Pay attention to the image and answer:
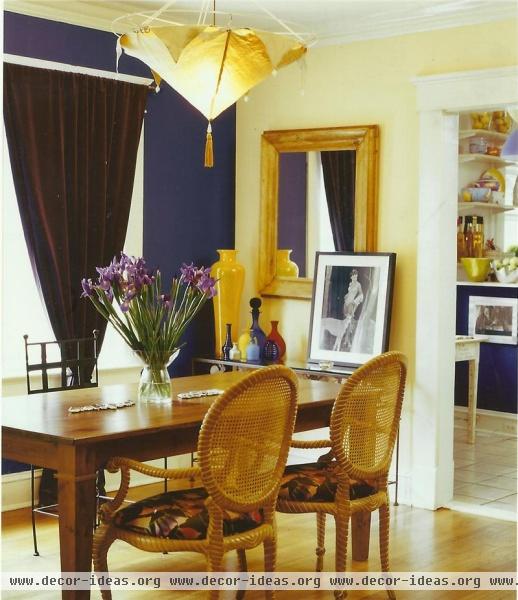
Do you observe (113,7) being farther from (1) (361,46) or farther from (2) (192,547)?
(2) (192,547)

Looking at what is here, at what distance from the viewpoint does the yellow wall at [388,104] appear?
5246 millimetres

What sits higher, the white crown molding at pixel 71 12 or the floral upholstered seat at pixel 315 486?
the white crown molding at pixel 71 12

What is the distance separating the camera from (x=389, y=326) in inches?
217

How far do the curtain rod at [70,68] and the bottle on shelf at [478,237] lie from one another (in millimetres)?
3302

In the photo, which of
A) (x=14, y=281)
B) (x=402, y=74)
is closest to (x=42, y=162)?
(x=14, y=281)

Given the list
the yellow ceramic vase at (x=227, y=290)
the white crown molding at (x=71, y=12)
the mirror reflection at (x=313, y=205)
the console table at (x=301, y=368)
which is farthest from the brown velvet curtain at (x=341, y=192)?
the white crown molding at (x=71, y=12)

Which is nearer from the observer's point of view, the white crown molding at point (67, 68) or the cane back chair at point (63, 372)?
the cane back chair at point (63, 372)

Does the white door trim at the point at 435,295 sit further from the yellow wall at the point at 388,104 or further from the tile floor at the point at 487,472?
the tile floor at the point at 487,472

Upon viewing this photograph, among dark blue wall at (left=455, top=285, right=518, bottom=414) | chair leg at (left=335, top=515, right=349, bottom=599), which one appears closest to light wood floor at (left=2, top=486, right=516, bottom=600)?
chair leg at (left=335, top=515, right=349, bottom=599)

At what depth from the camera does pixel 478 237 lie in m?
7.96

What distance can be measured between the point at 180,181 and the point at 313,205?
83 cm

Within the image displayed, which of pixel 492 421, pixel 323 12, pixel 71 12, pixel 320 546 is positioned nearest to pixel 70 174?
pixel 71 12

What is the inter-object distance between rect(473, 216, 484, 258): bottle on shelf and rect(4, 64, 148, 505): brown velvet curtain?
3.39 meters

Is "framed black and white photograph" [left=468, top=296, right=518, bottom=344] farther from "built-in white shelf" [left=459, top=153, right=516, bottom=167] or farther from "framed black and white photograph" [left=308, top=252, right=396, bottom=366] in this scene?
"framed black and white photograph" [left=308, top=252, right=396, bottom=366]
